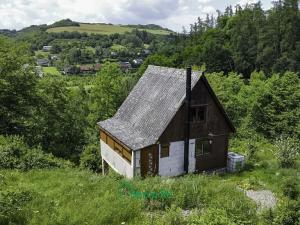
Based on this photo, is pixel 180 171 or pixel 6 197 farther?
pixel 180 171

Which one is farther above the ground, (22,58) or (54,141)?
(22,58)

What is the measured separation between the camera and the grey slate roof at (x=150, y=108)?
19453 millimetres

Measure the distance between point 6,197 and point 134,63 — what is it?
113335 millimetres

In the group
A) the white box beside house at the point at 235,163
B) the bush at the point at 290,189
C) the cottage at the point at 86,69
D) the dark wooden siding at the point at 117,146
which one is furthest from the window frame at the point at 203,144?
the cottage at the point at 86,69

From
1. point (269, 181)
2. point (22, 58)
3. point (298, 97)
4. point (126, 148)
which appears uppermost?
point (22, 58)

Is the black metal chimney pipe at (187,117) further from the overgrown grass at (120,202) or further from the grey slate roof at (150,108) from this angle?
the overgrown grass at (120,202)

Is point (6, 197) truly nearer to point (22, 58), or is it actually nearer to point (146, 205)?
point (146, 205)

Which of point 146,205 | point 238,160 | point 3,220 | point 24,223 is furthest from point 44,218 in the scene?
point 238,160

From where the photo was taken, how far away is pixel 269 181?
18672 mm

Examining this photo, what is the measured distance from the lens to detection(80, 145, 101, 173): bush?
79.7 feet

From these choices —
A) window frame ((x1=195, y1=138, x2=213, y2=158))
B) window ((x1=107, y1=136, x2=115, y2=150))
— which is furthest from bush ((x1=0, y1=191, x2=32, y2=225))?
window frame ((x1=195, y1=138, x2=213, y2=158))

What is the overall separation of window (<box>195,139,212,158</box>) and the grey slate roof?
3094 mm

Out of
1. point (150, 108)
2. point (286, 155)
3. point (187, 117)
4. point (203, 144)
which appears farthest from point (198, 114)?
point (286, 155)

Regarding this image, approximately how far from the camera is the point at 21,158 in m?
15.2
